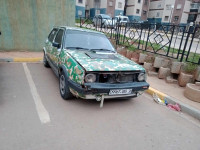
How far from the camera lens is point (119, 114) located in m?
3.38

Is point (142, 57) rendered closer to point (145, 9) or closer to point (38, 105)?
point (38, 105)

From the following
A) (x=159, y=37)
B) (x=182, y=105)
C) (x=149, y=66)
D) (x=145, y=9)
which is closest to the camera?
(x=182, y=105)

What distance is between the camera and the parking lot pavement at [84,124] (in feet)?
8.08

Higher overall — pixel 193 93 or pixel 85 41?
pixel 85 41

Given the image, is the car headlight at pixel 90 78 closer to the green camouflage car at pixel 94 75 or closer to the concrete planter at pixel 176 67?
the green camouflage car at pixel 94 75

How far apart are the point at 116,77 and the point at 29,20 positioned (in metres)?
6.43

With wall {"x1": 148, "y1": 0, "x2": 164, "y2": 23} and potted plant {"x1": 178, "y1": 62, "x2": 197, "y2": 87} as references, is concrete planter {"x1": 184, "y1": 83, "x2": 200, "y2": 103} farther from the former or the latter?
wall {"x1": 148, "y1": 0, "x2": 164, "y2": 23}

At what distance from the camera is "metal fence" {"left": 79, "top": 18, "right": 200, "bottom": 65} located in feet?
17.1

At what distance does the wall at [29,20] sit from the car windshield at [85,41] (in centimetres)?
440

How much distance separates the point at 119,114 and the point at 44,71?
3487mm

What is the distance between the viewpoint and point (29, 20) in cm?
765

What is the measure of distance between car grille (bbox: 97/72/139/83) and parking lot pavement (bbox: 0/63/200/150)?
70 cm

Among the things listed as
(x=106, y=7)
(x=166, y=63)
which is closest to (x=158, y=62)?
(x=166, y=63)

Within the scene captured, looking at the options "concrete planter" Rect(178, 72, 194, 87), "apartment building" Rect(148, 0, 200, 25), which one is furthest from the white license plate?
"apartment building" Rect(148, 0, 200, 25)
